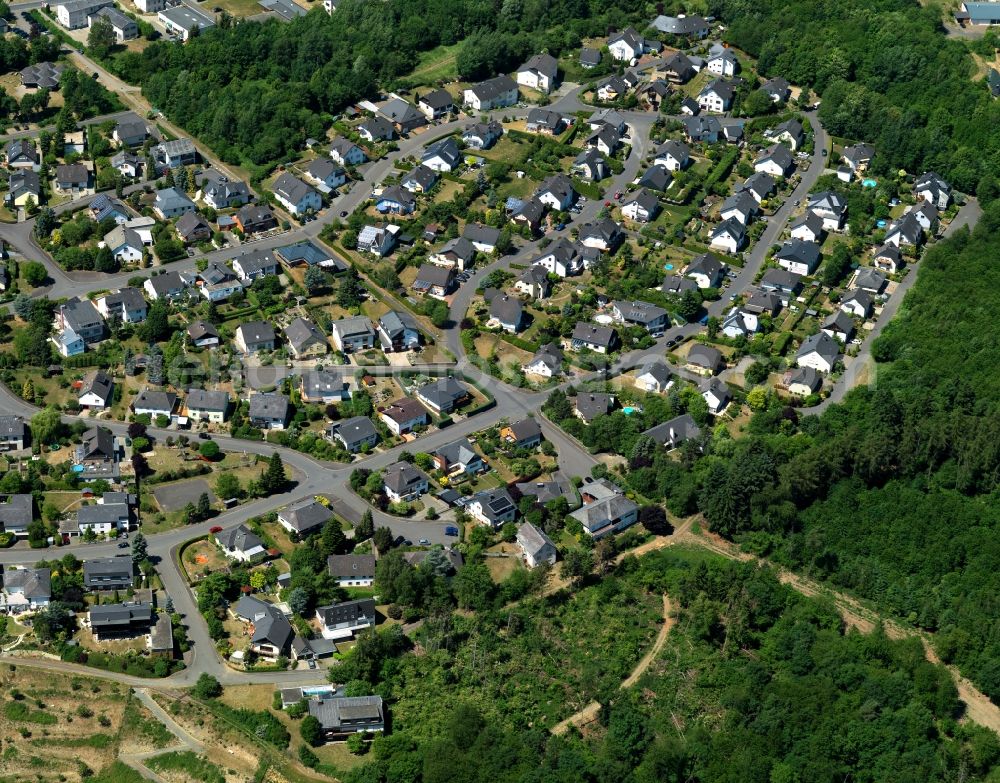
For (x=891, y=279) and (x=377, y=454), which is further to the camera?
(x=891, y=279)

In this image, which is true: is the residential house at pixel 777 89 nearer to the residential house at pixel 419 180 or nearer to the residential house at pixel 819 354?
the residential house at pixel 419 180

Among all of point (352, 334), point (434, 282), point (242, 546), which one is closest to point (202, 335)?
point (352, 334)

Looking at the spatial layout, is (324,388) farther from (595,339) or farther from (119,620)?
(119,620)

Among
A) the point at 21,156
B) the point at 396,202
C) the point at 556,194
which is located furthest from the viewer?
the point at 21,156

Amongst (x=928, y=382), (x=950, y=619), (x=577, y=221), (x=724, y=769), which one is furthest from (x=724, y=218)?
(x=724, y=769)

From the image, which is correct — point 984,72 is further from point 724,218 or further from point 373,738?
point 373,738
